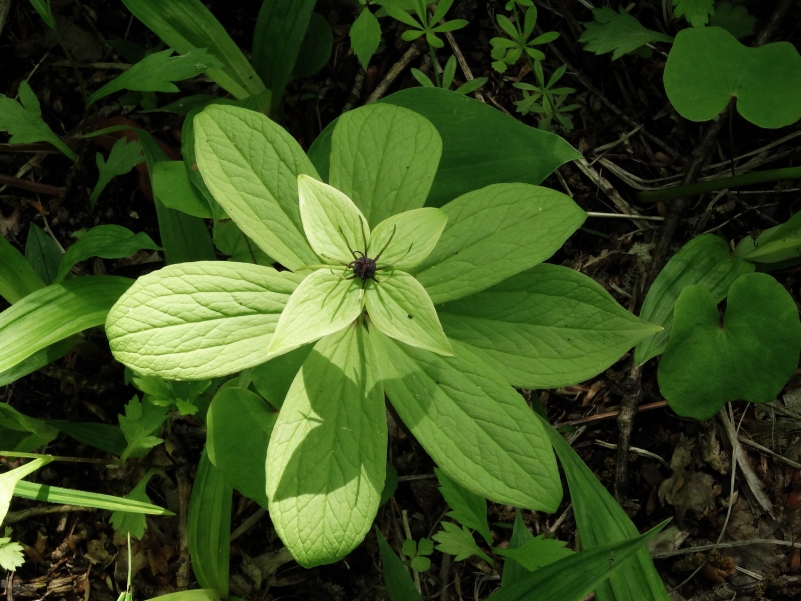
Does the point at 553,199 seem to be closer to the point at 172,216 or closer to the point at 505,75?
the point at 505,75

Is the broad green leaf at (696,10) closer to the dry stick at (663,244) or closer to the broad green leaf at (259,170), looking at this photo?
the dry stick at (663,244)

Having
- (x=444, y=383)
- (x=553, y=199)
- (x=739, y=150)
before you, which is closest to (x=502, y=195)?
(x=553, y=199)

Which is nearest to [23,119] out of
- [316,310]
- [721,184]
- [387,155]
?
[387,155]

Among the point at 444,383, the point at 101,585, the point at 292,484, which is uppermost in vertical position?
the point at 444,383

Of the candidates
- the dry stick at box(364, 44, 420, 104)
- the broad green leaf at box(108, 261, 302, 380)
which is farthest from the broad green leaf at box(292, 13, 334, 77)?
the broad green leaf at box(108, 261, 302, 380)

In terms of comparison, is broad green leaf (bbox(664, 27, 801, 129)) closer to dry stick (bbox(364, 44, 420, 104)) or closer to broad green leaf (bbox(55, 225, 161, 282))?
dry stick (bbox(364, 44, 420, 104))

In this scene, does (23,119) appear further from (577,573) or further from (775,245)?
(775,245)

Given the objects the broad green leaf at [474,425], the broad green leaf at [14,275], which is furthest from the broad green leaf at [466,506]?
the broad green leaf at [14,275]
